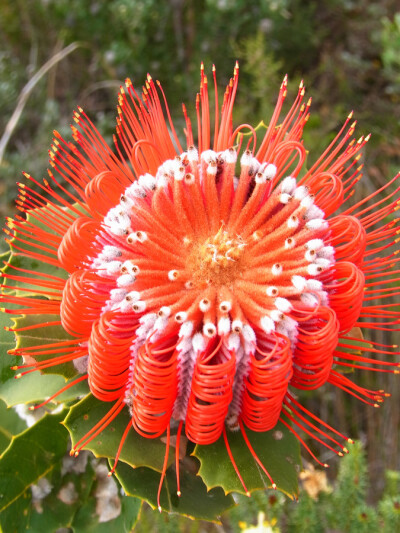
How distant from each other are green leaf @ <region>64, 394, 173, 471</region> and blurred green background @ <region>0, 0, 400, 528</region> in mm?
1594

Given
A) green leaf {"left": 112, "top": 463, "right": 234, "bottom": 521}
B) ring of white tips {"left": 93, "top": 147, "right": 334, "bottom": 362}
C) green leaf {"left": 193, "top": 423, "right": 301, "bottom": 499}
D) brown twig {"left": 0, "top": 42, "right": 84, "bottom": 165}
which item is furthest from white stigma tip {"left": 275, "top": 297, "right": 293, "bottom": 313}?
brown twig {"left": 0, "top": 42, "right": 84, "bottom": 165}

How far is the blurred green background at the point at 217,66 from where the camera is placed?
8.78 feet

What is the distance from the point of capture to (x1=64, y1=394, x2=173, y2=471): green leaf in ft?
3.50

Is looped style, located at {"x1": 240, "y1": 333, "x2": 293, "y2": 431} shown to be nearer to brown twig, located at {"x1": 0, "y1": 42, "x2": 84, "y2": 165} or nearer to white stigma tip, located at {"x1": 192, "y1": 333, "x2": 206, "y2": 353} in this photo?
white stigma tip, located at {"x1": 192, "y1": 333, "x2": 206, "y2": 353}

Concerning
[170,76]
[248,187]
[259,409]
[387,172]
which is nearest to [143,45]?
[170,76]

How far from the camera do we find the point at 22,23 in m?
3.06

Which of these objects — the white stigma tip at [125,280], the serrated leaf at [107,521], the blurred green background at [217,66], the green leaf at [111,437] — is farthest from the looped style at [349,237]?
the blurred green background at [217,66]

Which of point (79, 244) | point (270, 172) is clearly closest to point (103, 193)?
point (79, 244)

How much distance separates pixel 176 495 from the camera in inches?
45.6

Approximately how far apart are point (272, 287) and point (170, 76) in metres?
2.40

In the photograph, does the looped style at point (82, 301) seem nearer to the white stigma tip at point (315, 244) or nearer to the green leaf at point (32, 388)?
the green leaf at point (32, 388)

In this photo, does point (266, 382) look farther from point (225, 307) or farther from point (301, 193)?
point (301, 193)

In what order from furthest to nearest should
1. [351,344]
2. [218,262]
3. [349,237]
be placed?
[351,344]
[349,237]
[218,262]

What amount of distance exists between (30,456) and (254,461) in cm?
60
